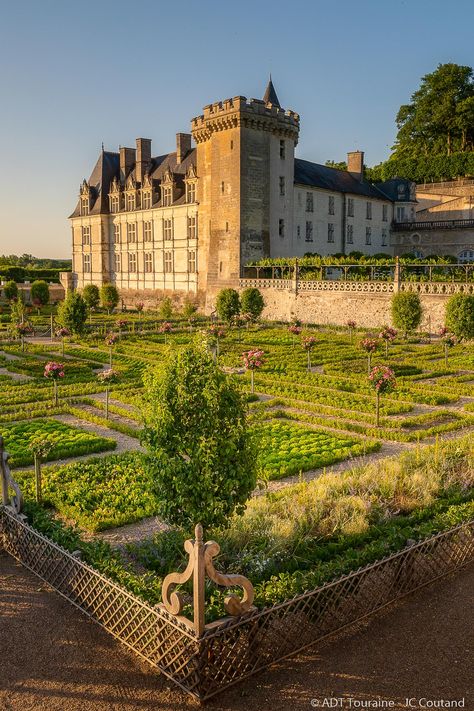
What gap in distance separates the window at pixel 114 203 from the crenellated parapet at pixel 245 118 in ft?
42.3

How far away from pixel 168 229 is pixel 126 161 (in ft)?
37.1

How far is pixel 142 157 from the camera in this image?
57.1 metres

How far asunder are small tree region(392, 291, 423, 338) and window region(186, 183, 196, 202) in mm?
23188

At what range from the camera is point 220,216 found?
46094 millimetres

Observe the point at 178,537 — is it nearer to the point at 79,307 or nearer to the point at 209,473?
the point at 209,473

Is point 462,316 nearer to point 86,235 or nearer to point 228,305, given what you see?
point 228,305

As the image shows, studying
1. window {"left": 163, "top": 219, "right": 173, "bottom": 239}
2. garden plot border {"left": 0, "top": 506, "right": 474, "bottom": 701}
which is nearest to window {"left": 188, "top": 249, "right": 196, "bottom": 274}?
window {"left": 163, "top": 219, "right": 173, "bottom": 239}

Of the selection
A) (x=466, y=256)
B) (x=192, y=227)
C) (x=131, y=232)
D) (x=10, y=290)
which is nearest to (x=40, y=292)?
(x=10, y=290)

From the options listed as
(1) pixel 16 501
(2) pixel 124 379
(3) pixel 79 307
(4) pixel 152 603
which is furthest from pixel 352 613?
(3) pixel 79 307

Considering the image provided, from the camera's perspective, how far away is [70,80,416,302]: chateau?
4538 centimetres

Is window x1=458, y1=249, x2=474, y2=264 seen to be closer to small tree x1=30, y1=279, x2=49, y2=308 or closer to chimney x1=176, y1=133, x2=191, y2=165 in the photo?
chimney x1=176, y1=133, x2=191, y2=165

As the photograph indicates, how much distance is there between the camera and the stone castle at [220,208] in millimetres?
45375

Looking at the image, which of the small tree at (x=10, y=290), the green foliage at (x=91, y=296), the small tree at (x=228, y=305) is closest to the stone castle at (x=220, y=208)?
the green foliage at (x=91, y=296)

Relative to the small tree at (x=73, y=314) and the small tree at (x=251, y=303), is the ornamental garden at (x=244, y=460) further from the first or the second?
the small tree at (x=251, y=303)
